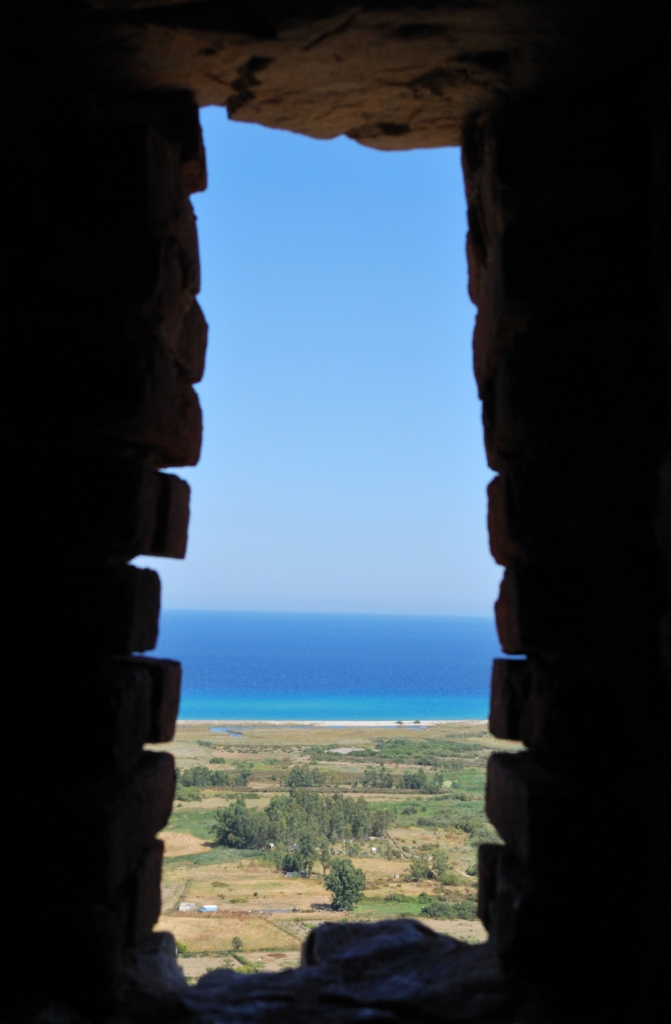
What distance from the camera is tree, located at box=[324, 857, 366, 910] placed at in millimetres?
11367

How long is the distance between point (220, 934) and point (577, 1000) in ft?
33.7

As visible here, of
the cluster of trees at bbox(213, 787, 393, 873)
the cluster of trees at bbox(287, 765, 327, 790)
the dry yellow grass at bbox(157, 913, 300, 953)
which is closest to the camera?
the dry yellow grass at bbox(157, 913, 300, 953)

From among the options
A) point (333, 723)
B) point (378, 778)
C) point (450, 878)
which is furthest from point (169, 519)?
point (333, 723)

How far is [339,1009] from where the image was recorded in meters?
1.41

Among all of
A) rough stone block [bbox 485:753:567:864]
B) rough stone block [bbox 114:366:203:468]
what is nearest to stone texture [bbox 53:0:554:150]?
rough stone block [bbox 114:366:203:468]

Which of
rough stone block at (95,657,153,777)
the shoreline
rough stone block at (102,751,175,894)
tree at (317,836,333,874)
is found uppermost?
rough stone block at (95,657,153,777)

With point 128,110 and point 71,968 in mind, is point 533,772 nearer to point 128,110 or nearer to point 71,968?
point 71,968

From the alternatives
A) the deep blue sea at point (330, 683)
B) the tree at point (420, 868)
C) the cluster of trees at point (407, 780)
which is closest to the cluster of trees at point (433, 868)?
the tree at point (420, 868)

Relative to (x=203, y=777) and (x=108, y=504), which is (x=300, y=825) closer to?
(x=203, y=777)

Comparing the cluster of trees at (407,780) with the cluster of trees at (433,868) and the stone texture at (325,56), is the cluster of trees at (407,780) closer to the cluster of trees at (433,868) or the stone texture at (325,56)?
the cluster of trees at (433,868)

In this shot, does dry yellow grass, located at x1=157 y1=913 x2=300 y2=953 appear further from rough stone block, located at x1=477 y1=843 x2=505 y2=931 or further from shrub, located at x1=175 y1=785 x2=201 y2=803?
rough stone block, located at x1=477 y1=843 x2=505 y2=931

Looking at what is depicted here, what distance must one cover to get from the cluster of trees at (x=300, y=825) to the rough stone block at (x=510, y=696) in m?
13.0

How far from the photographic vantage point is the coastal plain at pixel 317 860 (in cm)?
1041

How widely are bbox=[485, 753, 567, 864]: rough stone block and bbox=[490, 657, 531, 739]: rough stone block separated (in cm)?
8
